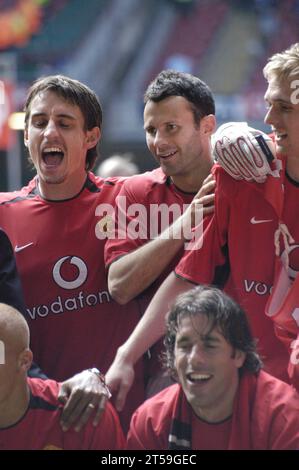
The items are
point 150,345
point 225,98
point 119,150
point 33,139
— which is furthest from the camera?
point 225,98

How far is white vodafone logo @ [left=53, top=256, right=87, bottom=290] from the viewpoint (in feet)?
9.88

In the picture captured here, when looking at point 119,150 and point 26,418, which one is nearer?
point 26,418

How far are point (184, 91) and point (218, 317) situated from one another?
2.84 ft

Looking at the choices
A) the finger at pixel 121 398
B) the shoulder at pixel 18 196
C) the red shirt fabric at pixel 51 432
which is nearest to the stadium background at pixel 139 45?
the shoulder at pixel 18 196

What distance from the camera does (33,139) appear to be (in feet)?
9.95

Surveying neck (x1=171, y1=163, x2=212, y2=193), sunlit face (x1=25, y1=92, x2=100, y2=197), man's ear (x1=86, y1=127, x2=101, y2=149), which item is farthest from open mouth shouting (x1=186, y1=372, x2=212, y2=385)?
man's ear (x1=86, y1=127, x2=101, y2=149)

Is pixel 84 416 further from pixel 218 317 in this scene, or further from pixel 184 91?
pixel 184 91

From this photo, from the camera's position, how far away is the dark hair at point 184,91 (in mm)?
3004

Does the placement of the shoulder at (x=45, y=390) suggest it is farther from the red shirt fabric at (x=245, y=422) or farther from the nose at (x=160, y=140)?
the nose at (x=160, y=140)

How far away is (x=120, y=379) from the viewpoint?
2.67 metres

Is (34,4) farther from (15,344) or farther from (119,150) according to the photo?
(15,344)

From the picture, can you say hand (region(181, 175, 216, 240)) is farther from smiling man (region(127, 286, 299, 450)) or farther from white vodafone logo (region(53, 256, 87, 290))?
white vodafone logo (region(53, 256, 87, 290))

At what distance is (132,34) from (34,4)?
163 centimetres

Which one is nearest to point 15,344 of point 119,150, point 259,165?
point 259,165
